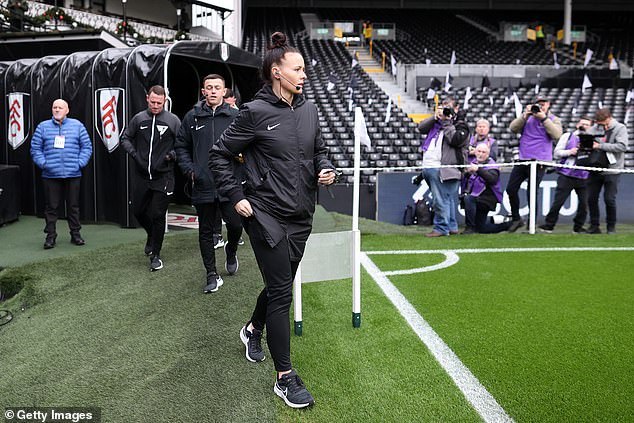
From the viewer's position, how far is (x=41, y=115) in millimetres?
9195

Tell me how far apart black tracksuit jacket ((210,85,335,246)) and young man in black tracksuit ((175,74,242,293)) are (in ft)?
6.42

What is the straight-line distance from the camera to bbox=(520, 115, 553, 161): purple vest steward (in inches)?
318

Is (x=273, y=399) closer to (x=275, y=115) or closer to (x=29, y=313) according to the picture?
(x=275, y=115)

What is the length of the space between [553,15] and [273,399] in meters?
38.8

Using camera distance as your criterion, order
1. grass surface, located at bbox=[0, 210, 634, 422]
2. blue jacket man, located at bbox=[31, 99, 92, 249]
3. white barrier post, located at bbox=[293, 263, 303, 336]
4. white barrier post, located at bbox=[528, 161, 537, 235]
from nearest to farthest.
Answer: grass surface, located at bbox=[0, 210, 634, 422] → white barrier post, located at bbox=[293, 263, 303, 336] → blue jacket man, located at bbox=[31, 99, 92, 249] → white barrier post, located at bbox=[528, 161, 537, 235]

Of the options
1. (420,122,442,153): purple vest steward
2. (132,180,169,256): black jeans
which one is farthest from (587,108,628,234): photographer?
(132,180,169,256): black jeans

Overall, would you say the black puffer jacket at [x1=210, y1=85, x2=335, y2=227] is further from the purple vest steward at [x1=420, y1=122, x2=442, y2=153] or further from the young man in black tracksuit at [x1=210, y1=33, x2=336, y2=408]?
the purple vest steward at [x1=420, y1=122, x2=442, y2=153]

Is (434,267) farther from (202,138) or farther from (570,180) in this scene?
(570,180)

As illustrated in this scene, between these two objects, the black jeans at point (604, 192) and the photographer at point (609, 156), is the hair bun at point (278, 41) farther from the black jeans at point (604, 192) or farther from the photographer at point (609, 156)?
the black jeans at point (604, 192)

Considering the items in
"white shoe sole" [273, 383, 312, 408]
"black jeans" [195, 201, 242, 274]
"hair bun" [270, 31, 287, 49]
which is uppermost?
"hair bun" [270, 31, 287, 49]

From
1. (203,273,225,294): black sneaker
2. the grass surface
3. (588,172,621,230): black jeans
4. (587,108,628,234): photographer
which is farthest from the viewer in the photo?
(588,172,621,230): black jeans

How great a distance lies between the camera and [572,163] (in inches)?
321

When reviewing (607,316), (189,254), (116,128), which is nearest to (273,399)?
(607,316)

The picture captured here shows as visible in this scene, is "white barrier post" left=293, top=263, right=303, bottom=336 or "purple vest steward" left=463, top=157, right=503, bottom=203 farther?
"purple vest steward" left=463, top=157, right=503, bottom=203
